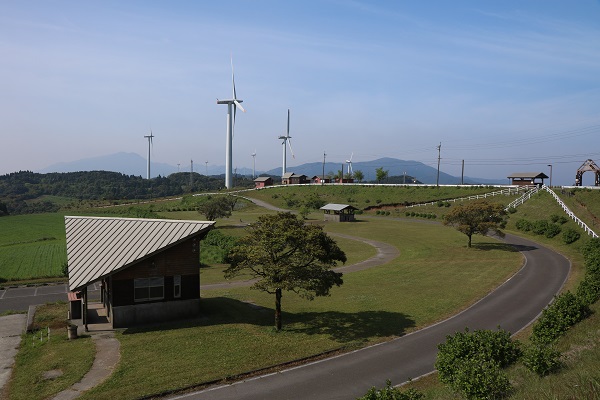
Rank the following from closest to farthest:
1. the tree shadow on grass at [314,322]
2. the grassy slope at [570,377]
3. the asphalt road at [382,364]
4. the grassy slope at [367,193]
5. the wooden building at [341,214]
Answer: the grassy slope at [570,377] → the asphalt road at [382,364] → the tree shadow on grass at [314,322] → the wooden building at [341,214] → the grassy slope at [367,193]

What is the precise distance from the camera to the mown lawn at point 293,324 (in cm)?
2078

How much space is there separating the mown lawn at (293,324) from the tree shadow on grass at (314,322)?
0.21 ft

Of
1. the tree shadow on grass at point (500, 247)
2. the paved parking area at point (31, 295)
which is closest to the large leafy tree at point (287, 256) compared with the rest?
the paved parking area at point (31, 295)

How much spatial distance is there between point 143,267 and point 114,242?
3.30m

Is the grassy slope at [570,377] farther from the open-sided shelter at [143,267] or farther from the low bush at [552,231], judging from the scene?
the low bush at [552,231]

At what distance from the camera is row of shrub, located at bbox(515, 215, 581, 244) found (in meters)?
55.6

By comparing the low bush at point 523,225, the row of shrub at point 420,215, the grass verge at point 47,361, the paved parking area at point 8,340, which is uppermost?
the low bush at point 523,225

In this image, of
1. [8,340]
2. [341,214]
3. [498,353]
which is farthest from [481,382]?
[341,214]

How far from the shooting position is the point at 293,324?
1109 inches

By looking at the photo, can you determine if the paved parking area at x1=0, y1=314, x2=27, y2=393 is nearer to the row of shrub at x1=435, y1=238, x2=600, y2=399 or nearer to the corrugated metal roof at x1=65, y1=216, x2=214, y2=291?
the corrugated metal roof at x1=65, y1=216, x2=214, y2=291

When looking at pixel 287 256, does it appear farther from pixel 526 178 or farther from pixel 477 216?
pixel 526 178

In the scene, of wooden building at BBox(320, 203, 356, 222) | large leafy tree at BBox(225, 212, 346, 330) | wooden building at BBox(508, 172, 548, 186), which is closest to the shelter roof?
wooden building at BBox(508, 172, 548, 186)

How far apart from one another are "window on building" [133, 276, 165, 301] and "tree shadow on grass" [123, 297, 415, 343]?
1.82 meters

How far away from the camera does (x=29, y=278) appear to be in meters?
43.4
